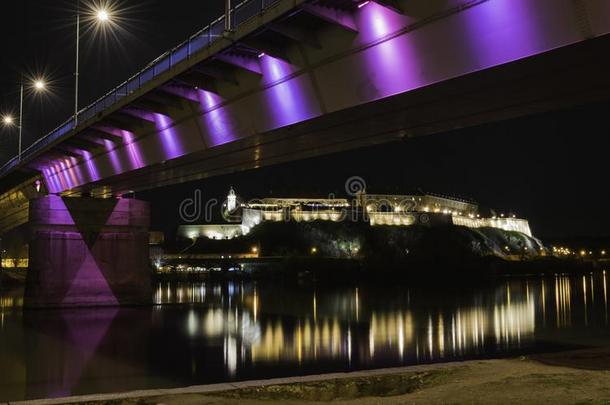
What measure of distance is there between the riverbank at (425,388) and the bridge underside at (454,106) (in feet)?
23.3

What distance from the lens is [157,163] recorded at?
33.8 metres

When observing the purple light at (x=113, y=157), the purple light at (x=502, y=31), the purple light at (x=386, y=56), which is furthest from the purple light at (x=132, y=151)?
the purple light at (x=502, y=31)

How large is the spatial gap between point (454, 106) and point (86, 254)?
37630 mm

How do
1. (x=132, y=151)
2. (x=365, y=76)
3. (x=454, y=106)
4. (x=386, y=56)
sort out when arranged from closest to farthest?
(x=386, y=56), (x=365, y=76), (x=454, y=106), (x=132, y=151)

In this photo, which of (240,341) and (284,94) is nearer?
(284,94)

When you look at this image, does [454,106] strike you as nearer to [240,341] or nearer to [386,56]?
[386,56]

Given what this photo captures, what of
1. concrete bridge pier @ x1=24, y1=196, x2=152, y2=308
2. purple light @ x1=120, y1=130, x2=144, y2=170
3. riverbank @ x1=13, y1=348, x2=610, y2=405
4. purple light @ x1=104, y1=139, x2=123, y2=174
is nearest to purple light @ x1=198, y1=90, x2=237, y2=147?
purple light @ x1=120, y1=130, x2=144, y2=170

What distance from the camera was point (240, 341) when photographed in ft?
95.6

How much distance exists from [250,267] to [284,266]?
10160 mm

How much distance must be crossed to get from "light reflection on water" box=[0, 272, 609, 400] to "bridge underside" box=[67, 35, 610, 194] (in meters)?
7.93

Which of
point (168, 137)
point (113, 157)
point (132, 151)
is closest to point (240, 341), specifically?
point (168, 137)

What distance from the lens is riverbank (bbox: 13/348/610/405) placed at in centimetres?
1245

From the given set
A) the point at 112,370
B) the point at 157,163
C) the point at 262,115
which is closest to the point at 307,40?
the point at 262,115

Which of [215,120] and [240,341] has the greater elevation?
[215,120]
